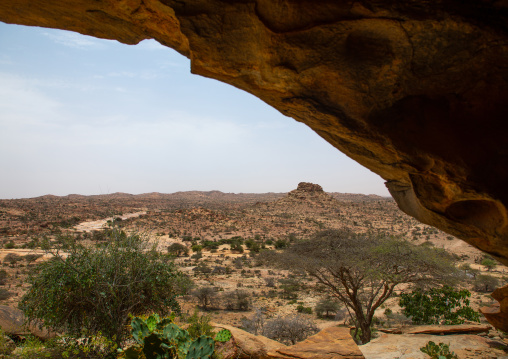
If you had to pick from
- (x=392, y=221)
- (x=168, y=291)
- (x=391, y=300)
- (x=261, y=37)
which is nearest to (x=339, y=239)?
(x=391, y=300)

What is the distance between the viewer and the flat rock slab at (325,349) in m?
6.31

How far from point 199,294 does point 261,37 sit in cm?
1533

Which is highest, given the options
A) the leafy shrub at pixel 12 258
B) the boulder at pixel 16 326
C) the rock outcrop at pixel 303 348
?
the rock outcrop at pixel 303 348

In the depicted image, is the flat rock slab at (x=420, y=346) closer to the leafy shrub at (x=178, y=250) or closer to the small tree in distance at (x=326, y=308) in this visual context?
the small tree in distance at (x=326, y=308)

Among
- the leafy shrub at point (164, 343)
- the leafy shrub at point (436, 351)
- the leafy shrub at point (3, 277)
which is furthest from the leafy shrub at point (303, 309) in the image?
the leafy shrub at point (3, 277)

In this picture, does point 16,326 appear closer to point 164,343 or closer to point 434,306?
point 164,343

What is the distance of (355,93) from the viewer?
4250 millimetres

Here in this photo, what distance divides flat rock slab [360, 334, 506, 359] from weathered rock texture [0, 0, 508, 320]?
17.3ft

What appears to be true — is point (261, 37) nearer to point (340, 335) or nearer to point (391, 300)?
point (340, 335)

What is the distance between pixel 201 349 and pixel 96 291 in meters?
4.31

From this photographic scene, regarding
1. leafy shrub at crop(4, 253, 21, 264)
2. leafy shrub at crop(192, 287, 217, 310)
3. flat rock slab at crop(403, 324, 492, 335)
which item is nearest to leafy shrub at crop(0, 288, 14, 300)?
leafy shrub at crop(4, 253, 21, 264)

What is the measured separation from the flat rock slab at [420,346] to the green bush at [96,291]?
575 cm

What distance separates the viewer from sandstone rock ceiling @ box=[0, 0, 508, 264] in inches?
146

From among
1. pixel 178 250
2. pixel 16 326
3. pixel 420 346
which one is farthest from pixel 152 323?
pixel 178 250
